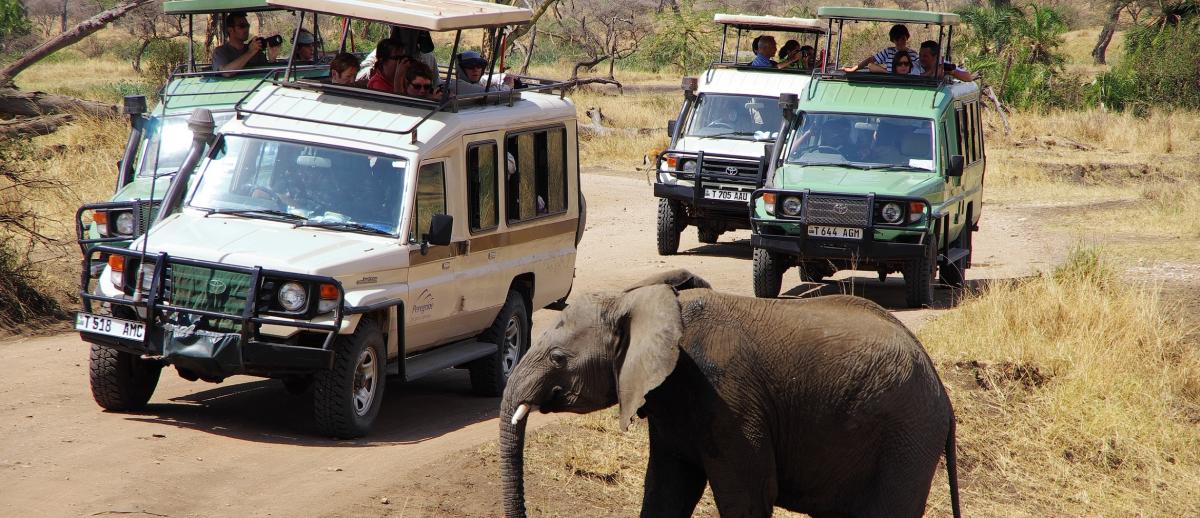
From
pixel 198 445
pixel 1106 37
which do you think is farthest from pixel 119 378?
pixel 1106 37

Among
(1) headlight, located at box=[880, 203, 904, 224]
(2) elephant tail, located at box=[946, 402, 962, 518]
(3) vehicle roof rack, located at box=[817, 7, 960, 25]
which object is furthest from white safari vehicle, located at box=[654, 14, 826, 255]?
(2) elephant tail, located at box=[946, 402, 962, 518]

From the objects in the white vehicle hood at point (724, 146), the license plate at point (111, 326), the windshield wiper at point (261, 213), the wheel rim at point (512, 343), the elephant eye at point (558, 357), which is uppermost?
the elephant eye at point (558, 357)

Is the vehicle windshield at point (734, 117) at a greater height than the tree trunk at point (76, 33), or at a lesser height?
lesser

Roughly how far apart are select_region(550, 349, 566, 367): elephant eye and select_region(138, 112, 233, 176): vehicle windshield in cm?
726

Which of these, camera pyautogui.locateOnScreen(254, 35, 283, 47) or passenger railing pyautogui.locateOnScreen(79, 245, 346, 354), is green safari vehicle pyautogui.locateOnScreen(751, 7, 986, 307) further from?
passenger railing pyautogui.locateOnScreen(79, 245, 346, 354)

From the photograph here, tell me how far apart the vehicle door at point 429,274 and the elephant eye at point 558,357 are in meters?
3.34

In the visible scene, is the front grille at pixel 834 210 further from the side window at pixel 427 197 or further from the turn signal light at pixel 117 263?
the turn signal light at pixel 117 263

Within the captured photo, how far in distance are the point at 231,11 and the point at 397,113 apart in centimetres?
575

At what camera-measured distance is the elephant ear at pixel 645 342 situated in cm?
491

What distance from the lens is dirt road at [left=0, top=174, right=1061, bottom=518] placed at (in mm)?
6586

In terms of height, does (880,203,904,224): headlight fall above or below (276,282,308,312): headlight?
below

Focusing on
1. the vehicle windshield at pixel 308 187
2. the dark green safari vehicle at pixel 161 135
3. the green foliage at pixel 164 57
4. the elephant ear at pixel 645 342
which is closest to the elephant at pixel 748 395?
the elephant ear at pixel 645 342

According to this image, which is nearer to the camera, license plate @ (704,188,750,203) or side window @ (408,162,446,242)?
side window @ (408,162,446,242)

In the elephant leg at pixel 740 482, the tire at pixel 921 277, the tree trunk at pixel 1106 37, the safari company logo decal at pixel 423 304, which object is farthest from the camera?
the tree trunk at pixel 1106 37
